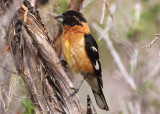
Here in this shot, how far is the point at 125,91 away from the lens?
24.8ft

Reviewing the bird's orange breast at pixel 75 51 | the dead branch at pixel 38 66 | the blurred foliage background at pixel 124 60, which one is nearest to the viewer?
the dead branch at pixel 38 66

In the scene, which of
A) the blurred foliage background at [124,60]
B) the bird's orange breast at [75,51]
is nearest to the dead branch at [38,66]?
the bird's orange breast at [75,51]

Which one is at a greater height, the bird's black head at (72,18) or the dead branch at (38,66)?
the bird's black head at (72,18)

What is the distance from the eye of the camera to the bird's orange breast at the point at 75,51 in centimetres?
404

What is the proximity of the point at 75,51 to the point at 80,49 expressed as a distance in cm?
9

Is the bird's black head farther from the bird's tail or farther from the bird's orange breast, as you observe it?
the bird's tail

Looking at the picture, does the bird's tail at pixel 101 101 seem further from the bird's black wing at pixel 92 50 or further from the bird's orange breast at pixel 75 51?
the bird's orange breast at pixel 75 51

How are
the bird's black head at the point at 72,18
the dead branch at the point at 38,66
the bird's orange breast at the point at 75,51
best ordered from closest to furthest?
the dead branch at the point at 38,66
the bird's orange breast at the point at 75,51
the bird's black head at the point at 72,18

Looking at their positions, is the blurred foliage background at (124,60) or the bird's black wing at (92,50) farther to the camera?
the blurred foliage background at (124,60)

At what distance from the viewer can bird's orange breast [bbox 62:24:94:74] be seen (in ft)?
13.3

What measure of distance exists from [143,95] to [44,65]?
3.46 meters

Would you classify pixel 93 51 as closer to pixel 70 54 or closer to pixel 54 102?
pixel 70 54

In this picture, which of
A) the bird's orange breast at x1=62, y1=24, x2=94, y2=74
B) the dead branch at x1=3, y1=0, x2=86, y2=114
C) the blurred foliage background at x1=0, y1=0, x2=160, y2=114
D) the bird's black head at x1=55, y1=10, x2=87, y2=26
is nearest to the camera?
the dead branch at x1=3, y1=0, x2=86, y2=114

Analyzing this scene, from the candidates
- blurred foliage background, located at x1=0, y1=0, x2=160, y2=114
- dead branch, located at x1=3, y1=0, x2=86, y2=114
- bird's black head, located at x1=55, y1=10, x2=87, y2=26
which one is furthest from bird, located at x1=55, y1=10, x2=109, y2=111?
dead branch, located at x1=3, y1=0, x2=86, y2=114
